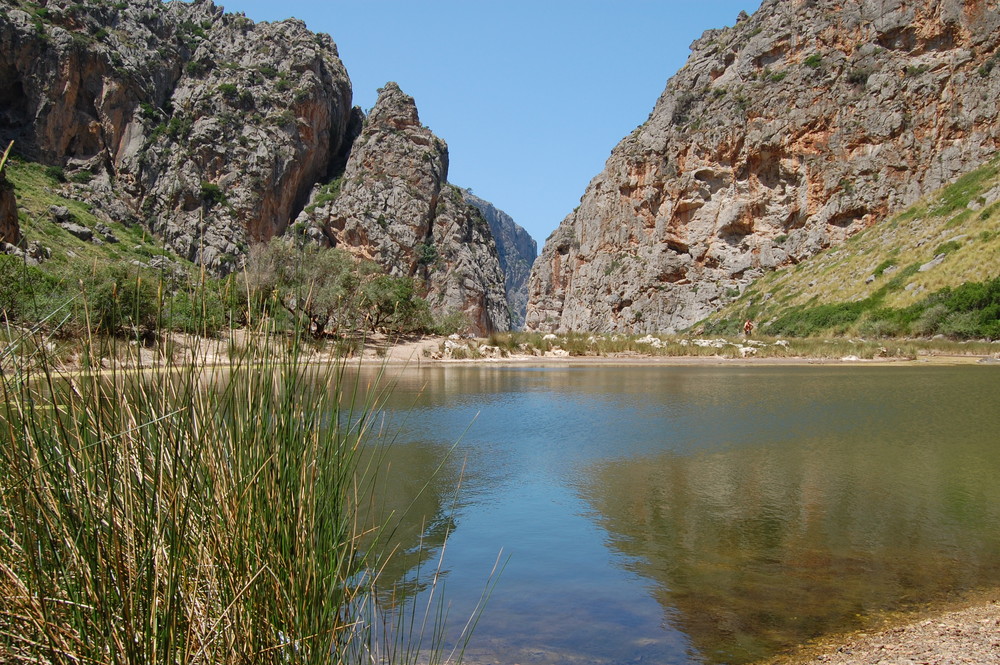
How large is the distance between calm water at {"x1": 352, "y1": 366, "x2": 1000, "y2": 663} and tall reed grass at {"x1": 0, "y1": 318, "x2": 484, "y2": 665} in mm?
749

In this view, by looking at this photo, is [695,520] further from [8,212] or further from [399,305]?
[399,305]

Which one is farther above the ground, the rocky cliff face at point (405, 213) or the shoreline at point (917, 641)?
the rocky cliff face at point (405, 213)

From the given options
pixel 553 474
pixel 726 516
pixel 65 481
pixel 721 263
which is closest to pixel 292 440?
pixel 65 481

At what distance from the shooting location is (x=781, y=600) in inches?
171

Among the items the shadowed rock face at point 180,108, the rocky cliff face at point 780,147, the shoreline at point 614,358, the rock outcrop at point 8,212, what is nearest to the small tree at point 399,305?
the shoreline at point 614,358

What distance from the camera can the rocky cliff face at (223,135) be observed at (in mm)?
52000

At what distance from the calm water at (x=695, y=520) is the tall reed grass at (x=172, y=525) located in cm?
75

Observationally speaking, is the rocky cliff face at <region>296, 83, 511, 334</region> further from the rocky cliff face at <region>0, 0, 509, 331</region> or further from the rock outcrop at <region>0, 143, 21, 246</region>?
the rock outcrop at <region>0, 143, 21, 246</region>

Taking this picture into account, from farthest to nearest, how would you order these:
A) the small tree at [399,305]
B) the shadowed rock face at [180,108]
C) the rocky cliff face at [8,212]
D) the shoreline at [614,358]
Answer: the shadowed rock face at [180,108] → the small tree at [399,305] → the shoreline at [614,358] → the rocky cliff face at [8,212]

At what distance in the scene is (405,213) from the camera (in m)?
66.7

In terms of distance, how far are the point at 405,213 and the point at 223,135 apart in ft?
57.8

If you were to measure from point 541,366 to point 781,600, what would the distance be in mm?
24927

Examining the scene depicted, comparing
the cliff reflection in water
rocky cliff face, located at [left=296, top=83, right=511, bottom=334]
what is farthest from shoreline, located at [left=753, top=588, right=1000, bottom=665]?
rocky cliff face, located at [left=296, top=83, right=511, bottom=334]

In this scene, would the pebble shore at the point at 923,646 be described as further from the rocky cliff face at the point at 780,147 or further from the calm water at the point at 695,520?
the rocky cliff face at the point at 780,147
